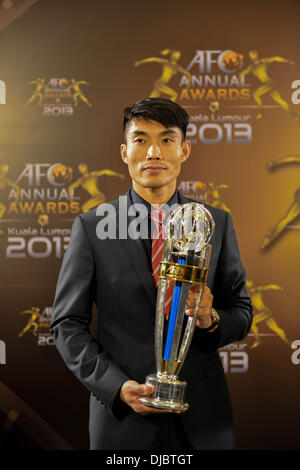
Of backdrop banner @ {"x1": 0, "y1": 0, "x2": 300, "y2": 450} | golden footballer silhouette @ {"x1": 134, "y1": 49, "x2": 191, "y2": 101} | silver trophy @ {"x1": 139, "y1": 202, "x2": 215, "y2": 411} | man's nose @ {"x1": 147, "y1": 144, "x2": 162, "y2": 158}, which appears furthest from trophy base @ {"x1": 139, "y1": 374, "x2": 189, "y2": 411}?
golden footballer silhouette @ {"x1": 134, "y1": 49, "x2": 191, "y2": 101}

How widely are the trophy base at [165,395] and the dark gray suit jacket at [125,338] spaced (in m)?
0.14

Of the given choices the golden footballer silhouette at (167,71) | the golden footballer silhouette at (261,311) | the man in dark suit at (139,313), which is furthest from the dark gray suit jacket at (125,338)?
the golden footballer silhouette at (167,71)

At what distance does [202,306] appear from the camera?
1485 millimetres

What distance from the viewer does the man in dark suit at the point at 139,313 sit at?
5.08 ft

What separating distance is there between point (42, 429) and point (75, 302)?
161cm

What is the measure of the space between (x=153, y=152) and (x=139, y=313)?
50cm

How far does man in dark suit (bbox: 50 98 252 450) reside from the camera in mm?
1550

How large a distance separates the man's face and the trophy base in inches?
24.2

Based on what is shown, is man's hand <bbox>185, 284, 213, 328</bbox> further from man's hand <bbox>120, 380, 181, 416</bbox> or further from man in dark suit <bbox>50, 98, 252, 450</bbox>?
man's hand <bbox>120, 380, 181, 416</bbox>

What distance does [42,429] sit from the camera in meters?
2.90

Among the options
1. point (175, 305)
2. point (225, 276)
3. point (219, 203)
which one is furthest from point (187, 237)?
point (219, 203)

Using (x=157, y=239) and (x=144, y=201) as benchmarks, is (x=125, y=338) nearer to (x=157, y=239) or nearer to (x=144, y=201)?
(x=157, y=239)

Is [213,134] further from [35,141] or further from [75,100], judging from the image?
[35,141]

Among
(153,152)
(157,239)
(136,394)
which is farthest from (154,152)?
(136,394)
